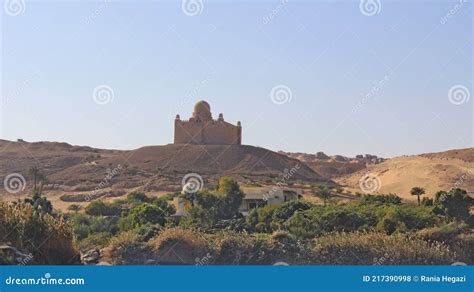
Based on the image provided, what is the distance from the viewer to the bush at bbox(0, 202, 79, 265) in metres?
14.6

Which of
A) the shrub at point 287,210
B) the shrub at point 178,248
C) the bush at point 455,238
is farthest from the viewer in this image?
the shrub at point 287,210

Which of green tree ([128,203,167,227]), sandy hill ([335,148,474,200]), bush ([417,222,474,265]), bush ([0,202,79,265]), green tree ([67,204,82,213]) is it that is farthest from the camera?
sandy hill ([335,148,474,200])

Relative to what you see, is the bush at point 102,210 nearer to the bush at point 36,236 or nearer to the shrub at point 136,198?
the shrub at point 136,198

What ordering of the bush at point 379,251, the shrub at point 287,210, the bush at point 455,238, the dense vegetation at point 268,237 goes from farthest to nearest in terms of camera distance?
the shrub at point 287,210
the bush at point 455,238
the bush at point 379,251
the dense vegetation at point 268,237

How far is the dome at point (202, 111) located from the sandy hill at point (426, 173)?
16829 millimetres

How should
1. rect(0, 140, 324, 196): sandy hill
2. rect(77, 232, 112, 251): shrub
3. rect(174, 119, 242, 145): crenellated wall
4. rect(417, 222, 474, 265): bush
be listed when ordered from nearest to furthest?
1. rect(417, 222, 474, 265): bush
2. rect(77, 232, 112, 251): shrub
3. rect(0, 140, 324, 196): sandy hill
4. rect(174, 119, 242, 145): crenellated wall

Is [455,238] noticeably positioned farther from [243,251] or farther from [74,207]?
[74,207]

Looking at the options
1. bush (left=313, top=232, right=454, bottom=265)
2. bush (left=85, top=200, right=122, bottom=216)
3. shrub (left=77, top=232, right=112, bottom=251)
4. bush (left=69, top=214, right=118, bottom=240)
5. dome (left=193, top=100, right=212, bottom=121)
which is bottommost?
bush (left=313, top=232, right=454, bottom=265)

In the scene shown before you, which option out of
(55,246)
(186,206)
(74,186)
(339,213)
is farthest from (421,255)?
(74,186)

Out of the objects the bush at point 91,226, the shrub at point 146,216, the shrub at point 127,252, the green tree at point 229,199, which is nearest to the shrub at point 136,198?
the green tree at point 229,199

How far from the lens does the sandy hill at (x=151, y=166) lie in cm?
5438

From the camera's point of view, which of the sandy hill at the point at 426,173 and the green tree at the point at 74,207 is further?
the sandy hill at the point at 426,173

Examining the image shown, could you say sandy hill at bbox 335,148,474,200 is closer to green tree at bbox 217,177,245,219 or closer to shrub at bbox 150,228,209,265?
green tree at bbox 217,177,245,219

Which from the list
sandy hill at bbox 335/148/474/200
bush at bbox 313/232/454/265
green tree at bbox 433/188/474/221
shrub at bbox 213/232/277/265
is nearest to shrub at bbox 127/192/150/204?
green tree at bbox 433/188/474/221
